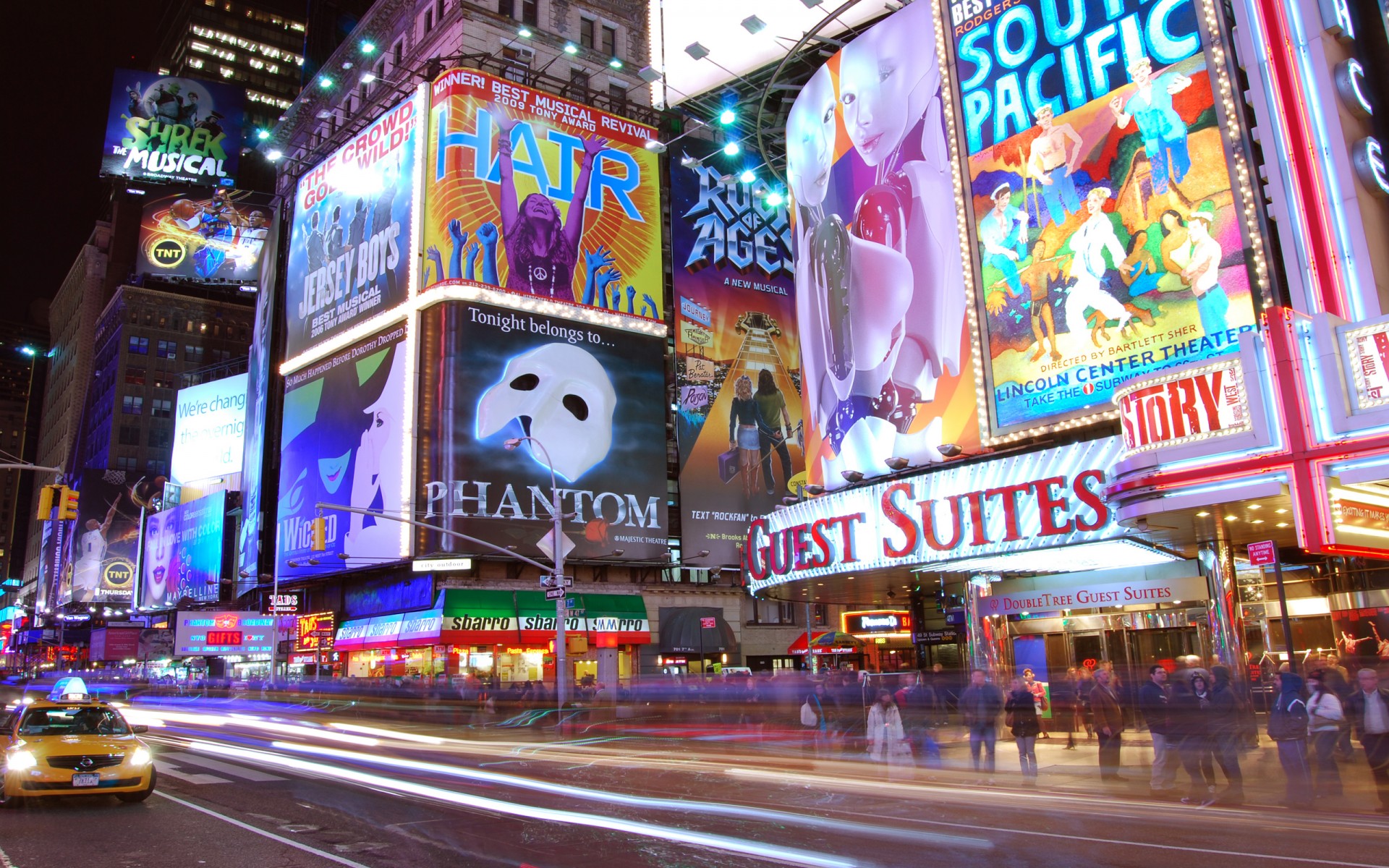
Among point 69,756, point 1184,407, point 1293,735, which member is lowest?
point 1293,735

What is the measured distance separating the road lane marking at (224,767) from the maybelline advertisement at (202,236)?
79663 millimetres

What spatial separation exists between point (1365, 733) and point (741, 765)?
10301 mm

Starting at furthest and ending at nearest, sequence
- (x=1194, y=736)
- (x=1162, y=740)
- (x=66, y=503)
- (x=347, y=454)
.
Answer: (x=347, y=454) < (x=66, y=503) < (x=1162, y=740) < (x=1194, y=736)

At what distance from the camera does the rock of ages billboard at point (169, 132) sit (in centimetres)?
9150

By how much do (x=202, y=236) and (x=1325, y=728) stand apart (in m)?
101

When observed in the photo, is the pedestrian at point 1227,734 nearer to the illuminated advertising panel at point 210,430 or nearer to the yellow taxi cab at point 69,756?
the yellow taxi cab at point 69,756

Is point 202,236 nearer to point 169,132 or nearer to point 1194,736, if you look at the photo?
point 169,132

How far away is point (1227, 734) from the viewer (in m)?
15.1

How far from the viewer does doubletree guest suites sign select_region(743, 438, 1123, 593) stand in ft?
79.4

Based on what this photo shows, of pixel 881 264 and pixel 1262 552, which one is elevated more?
pixel 881 264

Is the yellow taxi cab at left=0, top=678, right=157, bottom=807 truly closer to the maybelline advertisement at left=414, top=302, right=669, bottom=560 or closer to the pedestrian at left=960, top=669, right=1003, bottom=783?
the pedestrian at left=960, top=669, right=1003, bottom=783

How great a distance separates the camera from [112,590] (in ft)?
278

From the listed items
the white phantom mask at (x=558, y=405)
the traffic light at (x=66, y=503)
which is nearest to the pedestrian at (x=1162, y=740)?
the traffic light at (x=66, y=503)

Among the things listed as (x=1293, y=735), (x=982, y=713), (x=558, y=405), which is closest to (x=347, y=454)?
(x=558, y=405)
